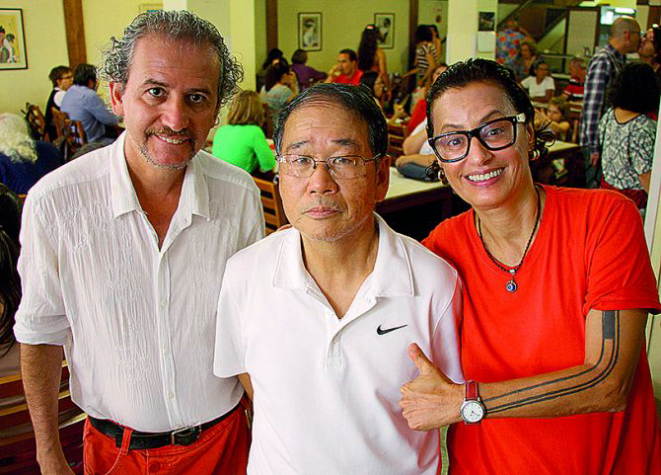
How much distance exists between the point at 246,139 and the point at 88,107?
2.58 metres

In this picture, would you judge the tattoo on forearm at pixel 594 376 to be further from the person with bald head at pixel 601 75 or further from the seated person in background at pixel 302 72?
the seated person in background at pixel 302 72

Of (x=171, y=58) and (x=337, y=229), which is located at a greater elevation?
(x=171, y=58)

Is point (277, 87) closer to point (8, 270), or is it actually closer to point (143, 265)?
point (8, 270)

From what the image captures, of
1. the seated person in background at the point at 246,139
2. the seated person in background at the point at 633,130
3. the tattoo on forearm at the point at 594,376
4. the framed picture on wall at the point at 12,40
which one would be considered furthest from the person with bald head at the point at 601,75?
the framed picture on wall at the point at 12,40

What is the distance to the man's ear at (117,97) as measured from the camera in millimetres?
1463

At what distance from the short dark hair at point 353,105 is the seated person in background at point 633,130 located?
9.52 ft

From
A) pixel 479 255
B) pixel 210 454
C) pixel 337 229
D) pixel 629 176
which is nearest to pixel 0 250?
pixel 210 454

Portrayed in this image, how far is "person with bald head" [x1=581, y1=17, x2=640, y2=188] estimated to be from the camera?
4887 millimetres

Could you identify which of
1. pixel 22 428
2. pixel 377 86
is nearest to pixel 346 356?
pixel 22 428

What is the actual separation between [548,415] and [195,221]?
867mm

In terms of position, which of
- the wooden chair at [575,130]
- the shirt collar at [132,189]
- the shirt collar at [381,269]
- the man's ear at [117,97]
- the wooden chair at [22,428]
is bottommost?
the wooden chair at [22,428]

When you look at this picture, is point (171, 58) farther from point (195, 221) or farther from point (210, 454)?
point (210, 454)

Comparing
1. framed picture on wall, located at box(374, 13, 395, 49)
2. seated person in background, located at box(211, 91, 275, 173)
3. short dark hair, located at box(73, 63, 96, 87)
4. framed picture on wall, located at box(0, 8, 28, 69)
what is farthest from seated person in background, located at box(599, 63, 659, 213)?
framed picture on wall, located at box(374, 13, 395, 49)

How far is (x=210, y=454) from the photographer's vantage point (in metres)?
1.59
